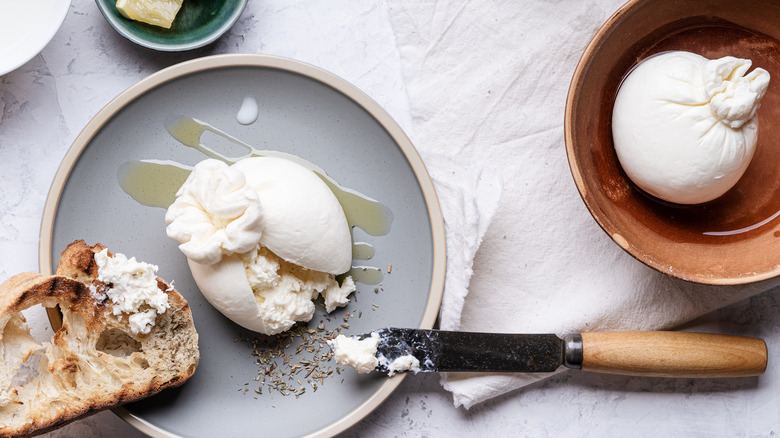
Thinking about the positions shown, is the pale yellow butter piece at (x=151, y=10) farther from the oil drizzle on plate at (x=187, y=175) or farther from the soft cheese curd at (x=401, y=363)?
the soft cheese curd at (x=401, y=363)

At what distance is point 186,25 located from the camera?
1650 millimetres

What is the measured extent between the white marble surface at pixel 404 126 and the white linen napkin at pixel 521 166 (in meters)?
0.07

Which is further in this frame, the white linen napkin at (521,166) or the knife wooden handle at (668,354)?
the white linen napkin at (521,166)

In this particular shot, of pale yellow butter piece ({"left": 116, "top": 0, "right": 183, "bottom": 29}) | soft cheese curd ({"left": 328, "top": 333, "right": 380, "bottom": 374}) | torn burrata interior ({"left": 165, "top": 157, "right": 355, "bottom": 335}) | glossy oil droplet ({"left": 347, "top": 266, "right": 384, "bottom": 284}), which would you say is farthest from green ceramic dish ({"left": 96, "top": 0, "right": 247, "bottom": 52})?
soft cheese curd ({"left": 328, "top": 333, "right": 380, "bottom": 374})

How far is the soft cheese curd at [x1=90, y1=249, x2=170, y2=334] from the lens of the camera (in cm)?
144

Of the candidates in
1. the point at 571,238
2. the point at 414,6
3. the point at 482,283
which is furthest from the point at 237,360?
the point at 414,6

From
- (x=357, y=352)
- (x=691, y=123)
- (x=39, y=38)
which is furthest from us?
(x=39, y=38)

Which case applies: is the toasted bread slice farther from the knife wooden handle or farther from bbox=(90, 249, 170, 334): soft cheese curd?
the knife wooden handle

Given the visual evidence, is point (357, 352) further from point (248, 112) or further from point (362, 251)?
point (248, 112)

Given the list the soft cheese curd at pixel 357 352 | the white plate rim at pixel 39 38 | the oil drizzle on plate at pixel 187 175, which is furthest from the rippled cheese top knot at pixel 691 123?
the white plate rim at pixel 39 38

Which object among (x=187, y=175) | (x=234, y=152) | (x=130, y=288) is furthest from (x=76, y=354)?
(x=234, y=152)

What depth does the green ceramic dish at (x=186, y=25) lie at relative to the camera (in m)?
1.60

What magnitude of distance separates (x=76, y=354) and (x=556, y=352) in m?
1.10

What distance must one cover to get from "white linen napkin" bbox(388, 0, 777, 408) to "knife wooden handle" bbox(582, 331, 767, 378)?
4.2 inches
